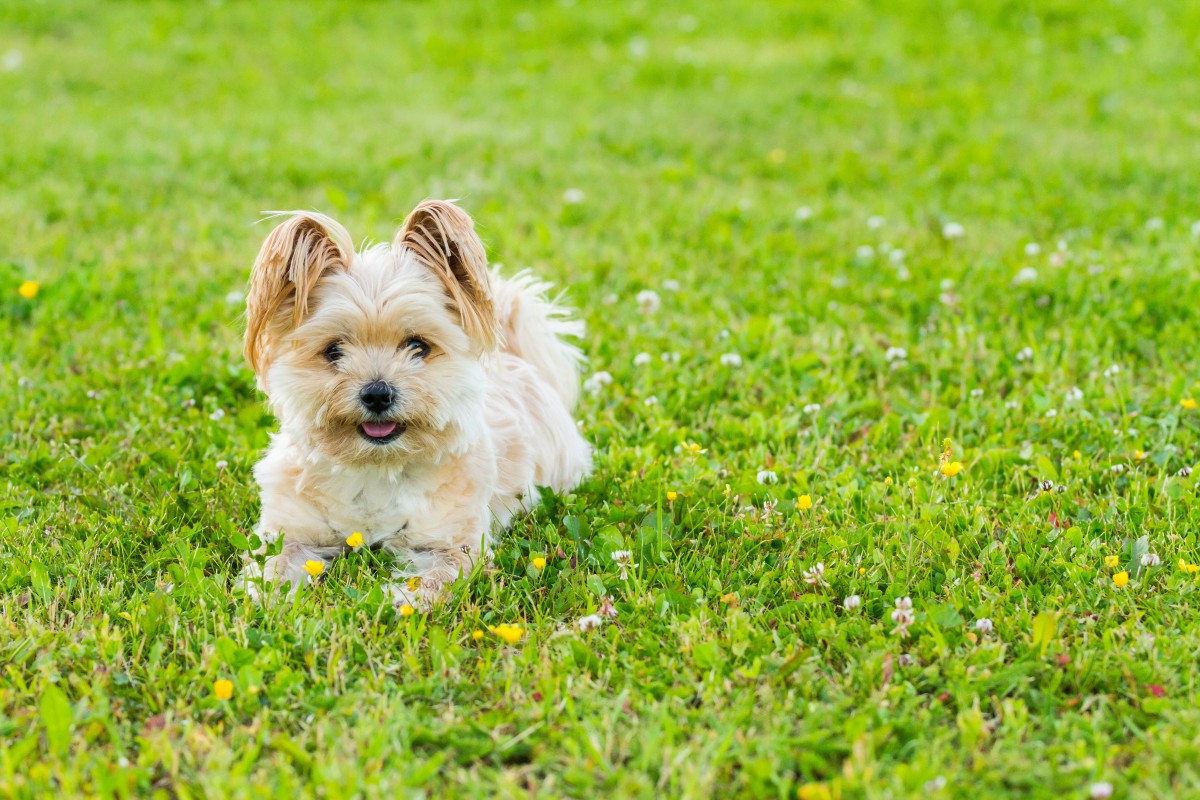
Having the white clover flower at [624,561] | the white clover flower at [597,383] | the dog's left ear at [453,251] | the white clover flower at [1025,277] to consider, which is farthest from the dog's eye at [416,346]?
the white clover flower at [1025,277]

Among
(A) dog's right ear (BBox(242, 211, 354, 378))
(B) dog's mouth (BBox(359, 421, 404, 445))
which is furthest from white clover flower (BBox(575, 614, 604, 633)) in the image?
(A) dog's right ear (BBox(242, 211, 354, 378))

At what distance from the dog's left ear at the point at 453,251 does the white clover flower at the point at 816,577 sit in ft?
4.57

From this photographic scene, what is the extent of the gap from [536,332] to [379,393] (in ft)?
4.26

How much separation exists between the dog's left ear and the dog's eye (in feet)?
0.49

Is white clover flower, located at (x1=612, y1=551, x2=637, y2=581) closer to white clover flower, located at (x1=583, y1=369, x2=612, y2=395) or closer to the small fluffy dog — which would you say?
the small fluffy dog

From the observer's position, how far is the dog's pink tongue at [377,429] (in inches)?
157

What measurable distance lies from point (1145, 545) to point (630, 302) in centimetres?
338

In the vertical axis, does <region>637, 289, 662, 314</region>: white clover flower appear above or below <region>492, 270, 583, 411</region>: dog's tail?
above

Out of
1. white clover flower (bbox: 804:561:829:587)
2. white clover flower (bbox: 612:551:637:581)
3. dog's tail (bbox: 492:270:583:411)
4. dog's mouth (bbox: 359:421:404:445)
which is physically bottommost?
white clover flower (bbox: 804:561:829:587)

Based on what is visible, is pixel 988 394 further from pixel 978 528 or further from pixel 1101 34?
pixel 1101 34

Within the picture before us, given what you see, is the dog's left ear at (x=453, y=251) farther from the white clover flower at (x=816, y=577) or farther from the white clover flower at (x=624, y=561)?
the white clover flower at (x=816, y=577)

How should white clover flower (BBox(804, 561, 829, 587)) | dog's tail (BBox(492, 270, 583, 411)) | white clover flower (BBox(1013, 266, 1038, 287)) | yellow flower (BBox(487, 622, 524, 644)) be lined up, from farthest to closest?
1. white clover flower (BBox(1013, 266, 1038, 287))
2. dog's tail (BBox(492, 270, 583, 411))
3. white clover flower (BBox(804, 561, 829, 587))
4. yellow flower (BBox(487, 622, 524, 644))

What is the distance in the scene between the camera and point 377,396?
3885 mm

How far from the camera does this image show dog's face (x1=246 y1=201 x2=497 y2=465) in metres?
3.91
